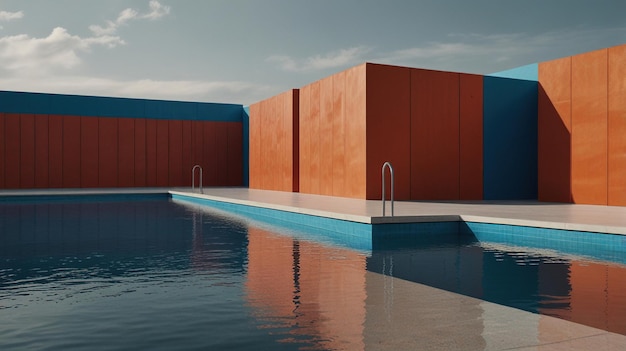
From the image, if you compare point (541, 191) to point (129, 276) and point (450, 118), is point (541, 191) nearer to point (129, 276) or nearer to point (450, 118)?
point (450, 118)

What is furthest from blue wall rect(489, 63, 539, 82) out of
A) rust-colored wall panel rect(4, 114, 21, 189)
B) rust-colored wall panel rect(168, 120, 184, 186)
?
rust-colored wall panel rect(4, 114, 21, 189)

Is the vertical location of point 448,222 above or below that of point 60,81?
below

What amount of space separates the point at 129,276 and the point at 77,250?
5.92ft

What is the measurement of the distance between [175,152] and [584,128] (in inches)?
542

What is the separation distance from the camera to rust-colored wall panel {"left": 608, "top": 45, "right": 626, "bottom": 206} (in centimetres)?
985

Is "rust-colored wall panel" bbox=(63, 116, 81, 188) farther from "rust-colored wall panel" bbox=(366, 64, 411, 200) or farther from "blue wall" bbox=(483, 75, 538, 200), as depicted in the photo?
"blue wall" bbox=(483, 75, 538, 200)

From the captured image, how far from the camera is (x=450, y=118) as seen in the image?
452 inches

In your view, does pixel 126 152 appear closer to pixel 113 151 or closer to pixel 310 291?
pixel 113 151

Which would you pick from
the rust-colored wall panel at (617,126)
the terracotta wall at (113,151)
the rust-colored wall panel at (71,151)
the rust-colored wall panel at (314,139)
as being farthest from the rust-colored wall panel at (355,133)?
the rust-colored wall panel at (71,151)

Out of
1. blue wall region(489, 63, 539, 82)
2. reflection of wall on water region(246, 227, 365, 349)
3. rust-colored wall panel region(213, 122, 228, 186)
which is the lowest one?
reflection of wall on water region(246, 227, 365, 349)

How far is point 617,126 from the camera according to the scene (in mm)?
9961

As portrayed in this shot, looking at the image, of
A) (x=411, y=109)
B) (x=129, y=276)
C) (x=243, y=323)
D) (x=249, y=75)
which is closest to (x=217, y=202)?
(x=411, y=109)

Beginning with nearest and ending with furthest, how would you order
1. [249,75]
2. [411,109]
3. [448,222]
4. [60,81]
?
[448,222]
[411,109]
[249,75]
[60,81]

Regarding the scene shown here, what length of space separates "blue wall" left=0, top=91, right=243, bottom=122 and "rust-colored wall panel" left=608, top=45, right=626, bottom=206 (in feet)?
45.0
